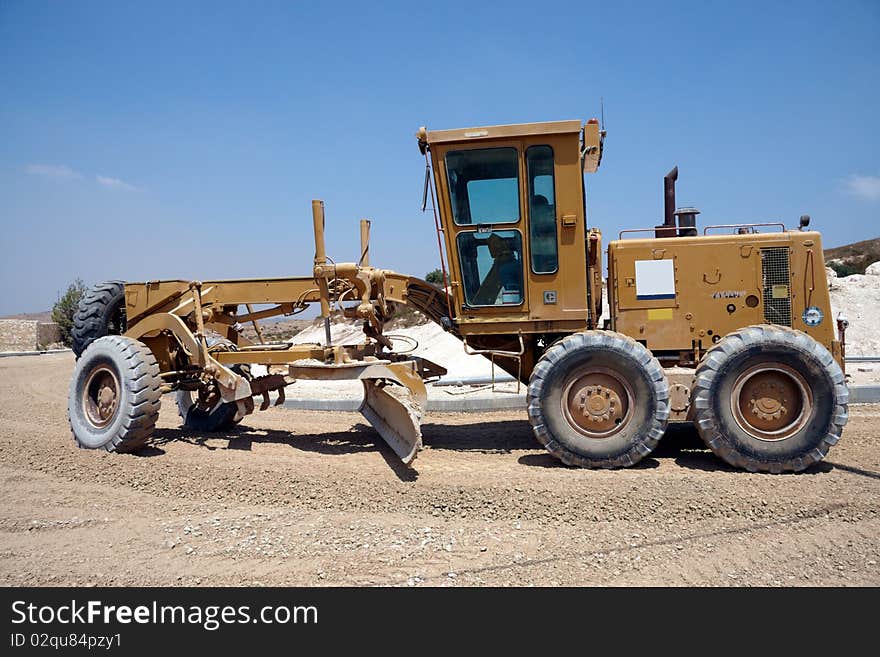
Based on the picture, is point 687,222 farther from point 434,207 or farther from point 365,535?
point 365,535

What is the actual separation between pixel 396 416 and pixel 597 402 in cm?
194

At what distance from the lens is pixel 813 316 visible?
591 cm

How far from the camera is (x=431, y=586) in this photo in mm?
3506

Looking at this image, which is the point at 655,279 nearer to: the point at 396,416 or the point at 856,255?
the point at 396,416

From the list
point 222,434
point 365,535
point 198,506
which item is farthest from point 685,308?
point 222,434

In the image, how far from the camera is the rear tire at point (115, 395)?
6.17 metres

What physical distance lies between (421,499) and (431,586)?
4.19 ft

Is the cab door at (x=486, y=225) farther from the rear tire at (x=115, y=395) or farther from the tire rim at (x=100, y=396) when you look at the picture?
the tire rim at (x=100, y=396)

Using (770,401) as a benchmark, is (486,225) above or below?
above

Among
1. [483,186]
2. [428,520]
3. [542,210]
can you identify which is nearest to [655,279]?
[542,210]

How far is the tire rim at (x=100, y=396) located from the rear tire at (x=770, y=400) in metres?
5.95

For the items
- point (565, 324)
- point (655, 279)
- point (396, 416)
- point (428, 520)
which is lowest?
Answer: point (428, 520)

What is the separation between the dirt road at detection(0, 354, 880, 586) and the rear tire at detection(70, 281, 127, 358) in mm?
1383

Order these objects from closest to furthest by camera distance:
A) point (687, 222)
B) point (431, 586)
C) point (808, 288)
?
1. point (431, 586)
2. point (808, 288)
3. point (687, 222)
